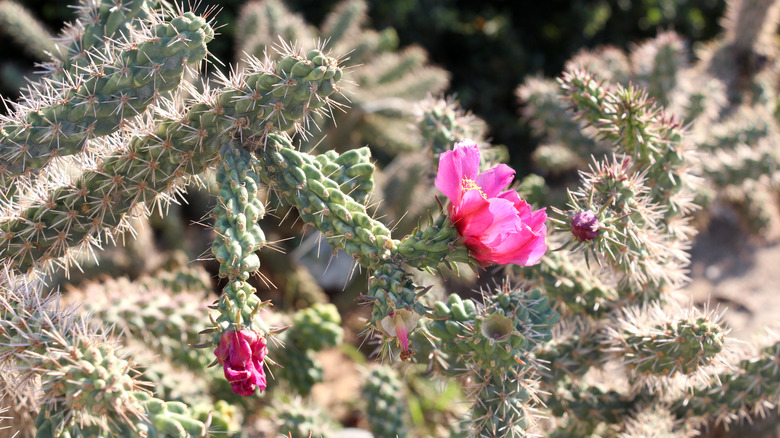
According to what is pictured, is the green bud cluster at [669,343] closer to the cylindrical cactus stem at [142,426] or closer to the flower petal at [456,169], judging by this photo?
the flower petal at [456,169]

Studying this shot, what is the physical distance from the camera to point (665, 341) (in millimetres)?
1677

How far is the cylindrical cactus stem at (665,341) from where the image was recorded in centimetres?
164

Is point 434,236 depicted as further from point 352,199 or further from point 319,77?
A: point 319,77

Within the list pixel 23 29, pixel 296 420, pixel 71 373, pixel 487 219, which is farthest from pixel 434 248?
pixel 23 29

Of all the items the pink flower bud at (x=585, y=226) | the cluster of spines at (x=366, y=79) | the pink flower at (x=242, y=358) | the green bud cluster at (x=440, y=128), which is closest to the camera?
the pink flower at (x=242, y=358)

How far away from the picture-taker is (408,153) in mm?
3670

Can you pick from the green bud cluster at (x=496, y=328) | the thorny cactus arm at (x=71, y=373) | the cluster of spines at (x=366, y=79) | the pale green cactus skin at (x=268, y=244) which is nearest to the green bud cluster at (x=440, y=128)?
the pale green cactus skin at (x=268, y=244)

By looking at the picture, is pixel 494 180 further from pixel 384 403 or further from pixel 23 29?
pixel 23 29

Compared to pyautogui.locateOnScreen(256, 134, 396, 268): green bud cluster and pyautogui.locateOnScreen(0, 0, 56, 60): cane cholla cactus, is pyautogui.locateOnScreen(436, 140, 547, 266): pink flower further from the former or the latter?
pyautogui.locateOnScreen(0, 0, 56, 60): cane cholla cactus

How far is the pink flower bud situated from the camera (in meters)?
1.47

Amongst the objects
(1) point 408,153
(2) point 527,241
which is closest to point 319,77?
(2) point 527,241

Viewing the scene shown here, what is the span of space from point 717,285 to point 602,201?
2446 mm

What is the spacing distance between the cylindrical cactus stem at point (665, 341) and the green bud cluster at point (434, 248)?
73cm

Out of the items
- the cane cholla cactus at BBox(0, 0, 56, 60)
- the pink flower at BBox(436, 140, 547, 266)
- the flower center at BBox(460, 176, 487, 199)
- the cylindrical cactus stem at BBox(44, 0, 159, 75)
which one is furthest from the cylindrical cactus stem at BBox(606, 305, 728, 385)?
the cane cholla cactus at BBox(0, 0, 56, 60)
